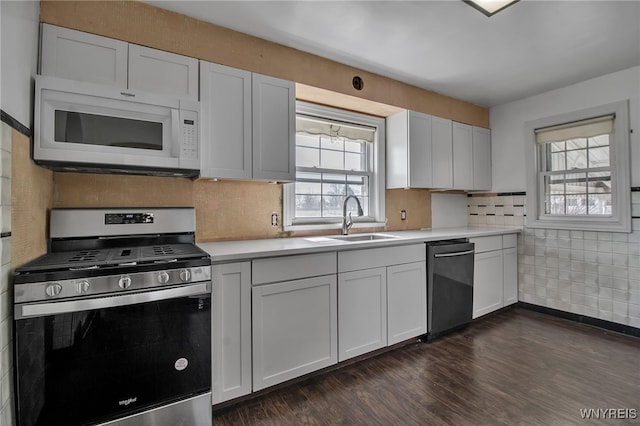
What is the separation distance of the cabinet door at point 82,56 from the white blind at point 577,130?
13.1 feet

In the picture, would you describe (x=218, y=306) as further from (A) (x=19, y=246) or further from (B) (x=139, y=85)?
(B) (x=139, y=85)

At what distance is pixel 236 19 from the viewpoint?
205cm

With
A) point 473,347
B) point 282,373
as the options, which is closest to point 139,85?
point 282,373

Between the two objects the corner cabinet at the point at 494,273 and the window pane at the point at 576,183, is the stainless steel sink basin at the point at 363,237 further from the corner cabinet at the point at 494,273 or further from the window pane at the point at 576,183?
the window pane at the point at 576,183

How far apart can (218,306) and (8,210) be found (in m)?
0.99

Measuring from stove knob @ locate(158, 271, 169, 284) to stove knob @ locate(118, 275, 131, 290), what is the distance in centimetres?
12

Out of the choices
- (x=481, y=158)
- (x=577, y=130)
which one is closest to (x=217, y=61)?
(x=481, y=158)

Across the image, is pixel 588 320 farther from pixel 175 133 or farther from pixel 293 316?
pixel 175 133

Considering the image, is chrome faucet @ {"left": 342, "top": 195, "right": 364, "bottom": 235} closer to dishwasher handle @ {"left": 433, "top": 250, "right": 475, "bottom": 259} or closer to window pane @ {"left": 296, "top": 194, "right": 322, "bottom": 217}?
window pane @ {"left": 296, "top": 194, "right": 322, "bottom": 217}

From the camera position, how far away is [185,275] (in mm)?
1499

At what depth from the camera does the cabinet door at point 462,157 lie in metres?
3.44

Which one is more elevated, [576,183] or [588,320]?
[576,183]

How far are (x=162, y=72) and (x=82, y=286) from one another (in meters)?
1.29

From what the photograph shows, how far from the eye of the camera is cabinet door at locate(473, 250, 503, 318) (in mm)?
2992
